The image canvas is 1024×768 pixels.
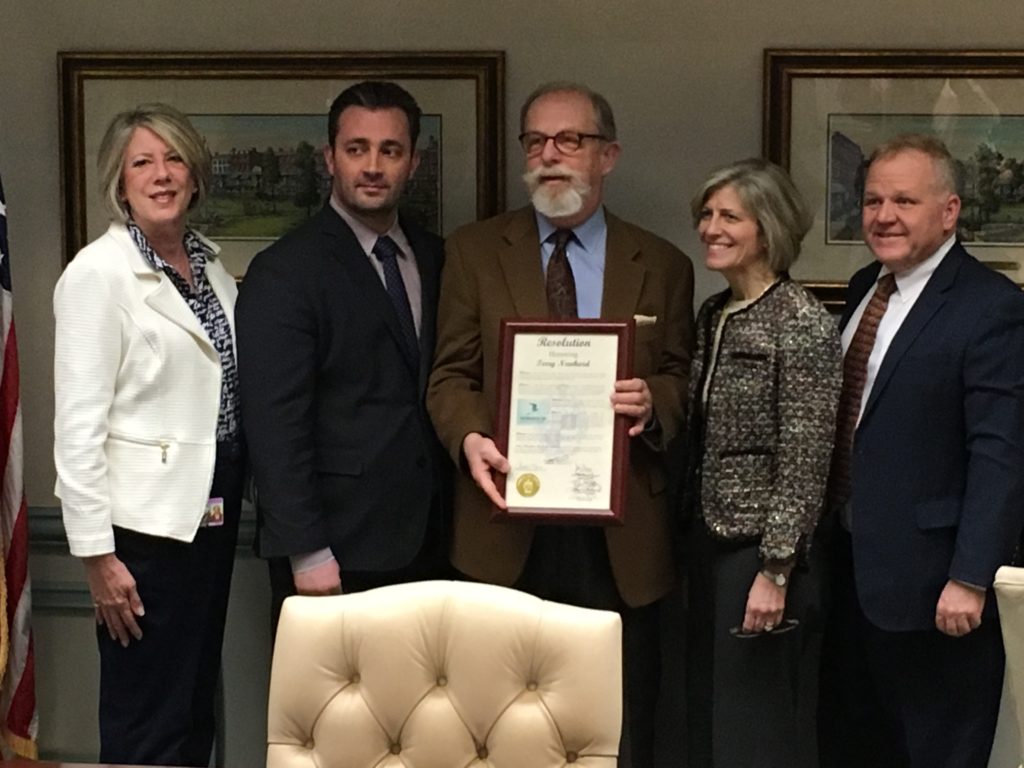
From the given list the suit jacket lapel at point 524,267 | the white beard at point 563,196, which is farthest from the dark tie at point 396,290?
the white beard at point 563,196

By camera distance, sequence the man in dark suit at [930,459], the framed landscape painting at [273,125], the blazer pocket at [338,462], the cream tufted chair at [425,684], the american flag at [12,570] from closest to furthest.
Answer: the cream tufted chair at [425,684] < the man in dark suit at [930,459] < the blazer pocket at [338,462] < the american flag at [12,570] < the framed landscape painting at [273,125]

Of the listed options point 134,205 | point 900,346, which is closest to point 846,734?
point 900,346

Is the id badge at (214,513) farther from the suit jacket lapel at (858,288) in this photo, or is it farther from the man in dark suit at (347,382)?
the suit jacket lapel at (858,288)

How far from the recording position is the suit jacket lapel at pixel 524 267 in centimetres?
259

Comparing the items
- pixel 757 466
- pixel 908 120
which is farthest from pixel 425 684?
pixel 908 120

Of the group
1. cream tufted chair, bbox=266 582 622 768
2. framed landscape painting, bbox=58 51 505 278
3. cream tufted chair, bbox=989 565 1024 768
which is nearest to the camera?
cream tufted chair, bbox=266 582 622 768

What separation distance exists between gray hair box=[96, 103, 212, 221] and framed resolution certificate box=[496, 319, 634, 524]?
0.75 meters

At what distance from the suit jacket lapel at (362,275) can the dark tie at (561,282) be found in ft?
1.09

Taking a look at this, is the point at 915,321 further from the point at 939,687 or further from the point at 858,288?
the point at 939,687

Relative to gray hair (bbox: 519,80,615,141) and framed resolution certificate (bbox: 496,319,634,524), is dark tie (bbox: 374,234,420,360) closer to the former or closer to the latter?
framed resolution certificate (bbox: 496,319,634,524)

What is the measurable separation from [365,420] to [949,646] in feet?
4.22

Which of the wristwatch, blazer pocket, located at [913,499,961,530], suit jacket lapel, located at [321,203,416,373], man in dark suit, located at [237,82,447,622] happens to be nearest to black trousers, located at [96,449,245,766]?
man in dark suit, located at [237,82,447,622]

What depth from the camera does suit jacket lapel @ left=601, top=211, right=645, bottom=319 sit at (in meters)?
2.59

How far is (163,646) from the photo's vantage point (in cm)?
255
